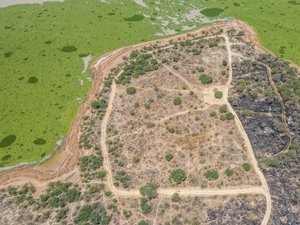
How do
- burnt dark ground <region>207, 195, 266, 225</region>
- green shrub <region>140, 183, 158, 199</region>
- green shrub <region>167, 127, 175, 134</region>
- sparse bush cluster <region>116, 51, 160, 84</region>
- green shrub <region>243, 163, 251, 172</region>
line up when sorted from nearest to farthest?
burnt dark ground <region>207, 195, 266, 225</region>, green shrub <region>140, 183, 158, 199</region>, green shrub <region>243, 163, 251, 172</region>, green shrub <region>167, 127, 175, 134</region>, sparse bush cluster <region>116, 51, 160, 84</region>

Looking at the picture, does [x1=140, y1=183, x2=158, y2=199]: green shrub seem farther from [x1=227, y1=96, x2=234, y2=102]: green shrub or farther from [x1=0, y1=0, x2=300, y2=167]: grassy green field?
[x1=227, y1=96, x2=234, y2=102]: green shrub

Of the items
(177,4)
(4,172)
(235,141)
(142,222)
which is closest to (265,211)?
(235,141)

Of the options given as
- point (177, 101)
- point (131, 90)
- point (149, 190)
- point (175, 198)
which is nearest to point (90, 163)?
point (149, 190)

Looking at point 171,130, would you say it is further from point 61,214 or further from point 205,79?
point 61,214

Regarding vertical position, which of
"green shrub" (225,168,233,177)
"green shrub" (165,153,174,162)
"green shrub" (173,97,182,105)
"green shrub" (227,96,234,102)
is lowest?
"green shrub" (225,168,233,177)

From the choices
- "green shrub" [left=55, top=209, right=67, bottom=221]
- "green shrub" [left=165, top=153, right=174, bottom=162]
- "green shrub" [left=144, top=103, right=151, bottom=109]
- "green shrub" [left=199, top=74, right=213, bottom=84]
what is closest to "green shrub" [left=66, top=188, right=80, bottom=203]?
"green shrub" [left=55, top=209, right=67, bottom=221]

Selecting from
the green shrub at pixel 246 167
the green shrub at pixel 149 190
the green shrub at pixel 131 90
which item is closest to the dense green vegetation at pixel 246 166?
the green shrub at pixel 246 167
